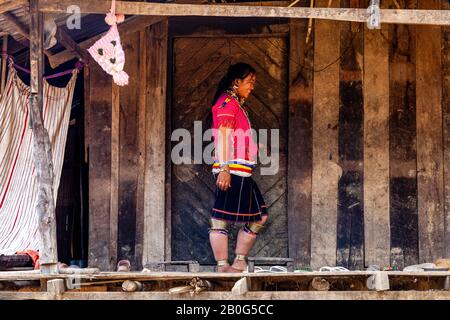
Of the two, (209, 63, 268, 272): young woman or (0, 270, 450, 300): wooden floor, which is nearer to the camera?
(0, 270, 450, 300): wooden floor

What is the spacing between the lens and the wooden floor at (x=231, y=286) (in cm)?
820

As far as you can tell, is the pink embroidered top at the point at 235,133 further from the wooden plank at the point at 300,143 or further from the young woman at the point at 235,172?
the wooden plank at the point at 300,143

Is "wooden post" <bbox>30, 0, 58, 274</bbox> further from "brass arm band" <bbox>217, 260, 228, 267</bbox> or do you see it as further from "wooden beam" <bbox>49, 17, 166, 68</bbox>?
"brass arm band" <bbox>217, 260, 228, 267</bbox>

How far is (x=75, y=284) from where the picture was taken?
8.38 metres

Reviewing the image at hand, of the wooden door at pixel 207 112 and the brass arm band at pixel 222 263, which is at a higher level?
the wooden door at pixel 207 112

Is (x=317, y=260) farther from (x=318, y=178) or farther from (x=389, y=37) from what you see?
(x=389, y=37)

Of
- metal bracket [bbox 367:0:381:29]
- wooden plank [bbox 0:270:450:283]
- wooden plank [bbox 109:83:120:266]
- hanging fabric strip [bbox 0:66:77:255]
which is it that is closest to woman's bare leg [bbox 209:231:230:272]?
wooden plank [bbox 0:270:450:283]

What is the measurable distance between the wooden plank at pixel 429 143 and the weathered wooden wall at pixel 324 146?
11 mm

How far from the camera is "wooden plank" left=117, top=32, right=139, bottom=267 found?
34.0 ft

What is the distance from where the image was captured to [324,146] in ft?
33.8

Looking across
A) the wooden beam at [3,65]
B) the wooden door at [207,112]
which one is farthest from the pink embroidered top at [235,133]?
the wooden beam at [3,65]

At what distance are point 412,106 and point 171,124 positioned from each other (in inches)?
104

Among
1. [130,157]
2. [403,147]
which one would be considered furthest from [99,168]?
[403,147]

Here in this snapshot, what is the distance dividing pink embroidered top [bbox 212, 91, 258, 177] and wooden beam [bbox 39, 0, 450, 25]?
1.38 m
